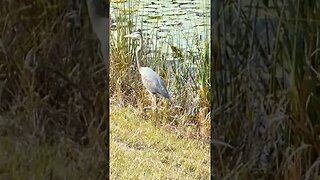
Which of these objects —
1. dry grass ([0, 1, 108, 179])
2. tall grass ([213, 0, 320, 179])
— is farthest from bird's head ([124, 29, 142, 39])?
tall grass ([213, 0, 320, 179])

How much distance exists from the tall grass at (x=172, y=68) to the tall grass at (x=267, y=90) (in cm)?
132

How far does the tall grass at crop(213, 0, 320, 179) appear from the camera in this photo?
1.77 metres

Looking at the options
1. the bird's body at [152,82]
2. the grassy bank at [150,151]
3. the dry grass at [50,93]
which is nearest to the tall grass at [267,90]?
the dry grass at [50,93]

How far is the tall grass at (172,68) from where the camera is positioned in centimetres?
321

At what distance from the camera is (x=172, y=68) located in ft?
10.6

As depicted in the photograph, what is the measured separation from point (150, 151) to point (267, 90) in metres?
1.32

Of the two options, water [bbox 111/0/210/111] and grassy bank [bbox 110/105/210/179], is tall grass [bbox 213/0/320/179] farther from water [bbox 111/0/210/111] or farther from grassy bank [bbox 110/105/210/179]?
water [bbox 111/0/210/111]

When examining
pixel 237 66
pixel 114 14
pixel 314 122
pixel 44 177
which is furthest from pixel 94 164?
pixel 114 14

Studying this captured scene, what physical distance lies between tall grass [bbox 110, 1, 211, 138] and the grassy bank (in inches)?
3.0

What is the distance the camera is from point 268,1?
1790 mm

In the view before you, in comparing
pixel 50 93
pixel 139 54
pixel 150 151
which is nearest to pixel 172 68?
pixel 139 54

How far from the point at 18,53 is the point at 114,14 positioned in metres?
1.44

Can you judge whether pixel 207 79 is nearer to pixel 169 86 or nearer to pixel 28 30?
pixel 169 86

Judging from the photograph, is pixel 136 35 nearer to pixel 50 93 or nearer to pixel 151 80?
pixel 151 80
